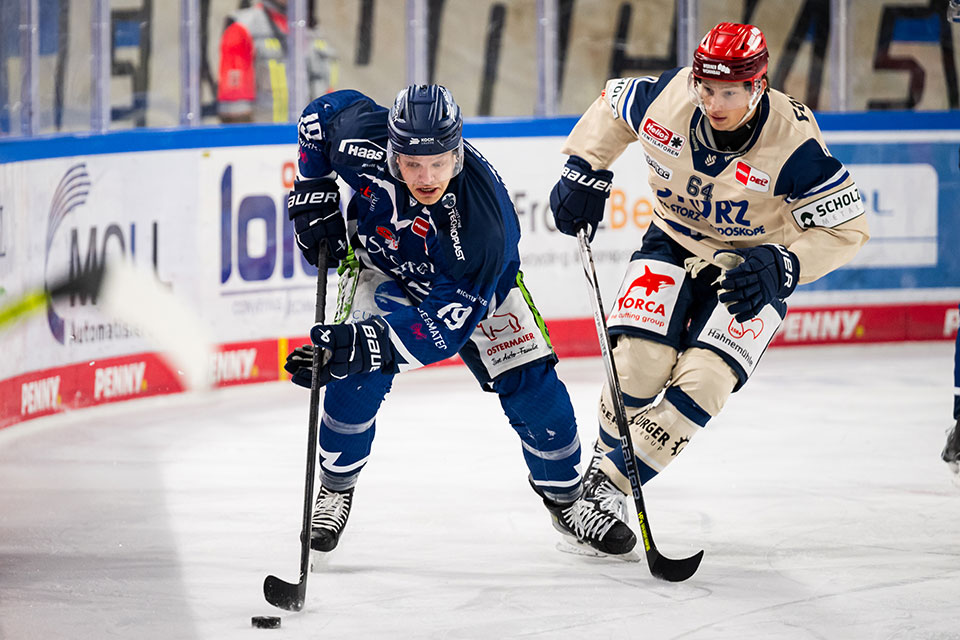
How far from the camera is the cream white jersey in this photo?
3.38m

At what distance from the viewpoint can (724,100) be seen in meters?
3.33

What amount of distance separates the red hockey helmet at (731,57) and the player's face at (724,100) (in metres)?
0.02

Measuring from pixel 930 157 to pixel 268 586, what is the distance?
494cm

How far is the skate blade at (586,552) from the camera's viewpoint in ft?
11.6

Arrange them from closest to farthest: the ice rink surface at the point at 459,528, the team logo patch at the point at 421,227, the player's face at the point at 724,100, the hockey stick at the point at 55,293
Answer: the ice rink surface at the point at 459,528 < the team logo patch at the point at 421,227 < the player's face at the point at 724,100 < the hockey stick at the point at 55,293

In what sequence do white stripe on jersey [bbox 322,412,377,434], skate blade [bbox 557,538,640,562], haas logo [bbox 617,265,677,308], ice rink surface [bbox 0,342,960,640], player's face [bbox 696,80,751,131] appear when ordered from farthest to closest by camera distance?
haas logo [bbox 617,265,677,308] < skate blade [bbox 557,538,640,562] < white stripe on jersey [bbox 322,412,377,434] < player's face [bbox 696,80,751,131] < ice rink surface [bbox 0,342,960,640]

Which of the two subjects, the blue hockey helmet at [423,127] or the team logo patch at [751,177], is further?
the team logo patch at [751,177]

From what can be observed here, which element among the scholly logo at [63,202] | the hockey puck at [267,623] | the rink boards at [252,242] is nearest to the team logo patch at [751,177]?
the hockey puck at [267,623]

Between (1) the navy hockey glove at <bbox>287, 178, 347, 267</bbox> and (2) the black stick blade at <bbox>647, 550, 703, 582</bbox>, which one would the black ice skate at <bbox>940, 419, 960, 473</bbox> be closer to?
(2) the black stick blade at <bbox>647, 550, 703, 582</bbox>

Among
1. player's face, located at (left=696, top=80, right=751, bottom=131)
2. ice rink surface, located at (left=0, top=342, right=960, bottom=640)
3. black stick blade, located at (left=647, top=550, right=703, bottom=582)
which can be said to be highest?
player's face, located at (left=696, top=80, right=751, bottom=131)

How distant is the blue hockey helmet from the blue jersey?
0.11m

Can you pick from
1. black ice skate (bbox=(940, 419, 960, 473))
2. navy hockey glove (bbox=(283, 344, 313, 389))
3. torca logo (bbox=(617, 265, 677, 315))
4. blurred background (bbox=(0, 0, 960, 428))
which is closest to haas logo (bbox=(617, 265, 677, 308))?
torca logo (bbox=(617, 265, 677, 315))

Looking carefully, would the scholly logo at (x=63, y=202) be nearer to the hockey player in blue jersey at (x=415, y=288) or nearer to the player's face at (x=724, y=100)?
the hockey player in blue jersey at (x=415, y=288)

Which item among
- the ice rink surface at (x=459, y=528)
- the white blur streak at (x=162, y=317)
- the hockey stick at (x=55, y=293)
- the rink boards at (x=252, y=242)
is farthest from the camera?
the white blur streak at (x=162, y=317)
